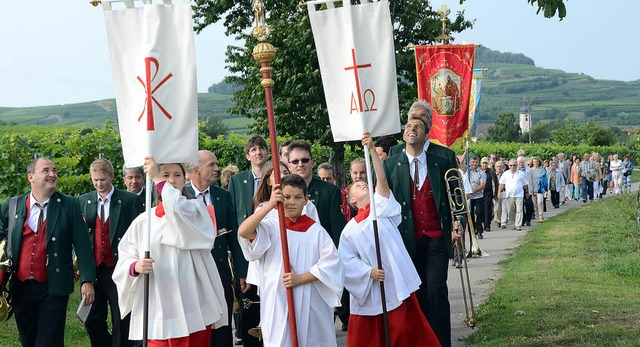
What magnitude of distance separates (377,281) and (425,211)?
4.24 ft

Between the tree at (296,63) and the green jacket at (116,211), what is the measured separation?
19.2 metres

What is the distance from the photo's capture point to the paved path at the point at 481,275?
1093cm

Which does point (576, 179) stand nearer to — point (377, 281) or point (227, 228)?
point (227, 228)

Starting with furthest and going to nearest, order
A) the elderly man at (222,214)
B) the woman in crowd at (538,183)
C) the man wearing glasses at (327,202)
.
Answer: the woman in crowd at (538,183), the man wearing glasses at (327,202), the elderly man at (222,214)

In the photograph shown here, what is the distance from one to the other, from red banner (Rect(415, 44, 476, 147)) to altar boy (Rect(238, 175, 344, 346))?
9.75 meters

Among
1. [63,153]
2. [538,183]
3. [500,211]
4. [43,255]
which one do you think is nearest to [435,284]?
[43,255]

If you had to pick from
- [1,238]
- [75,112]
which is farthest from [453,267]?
[75,112]

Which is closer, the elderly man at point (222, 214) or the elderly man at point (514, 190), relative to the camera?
the elderly man at point (222, 214)

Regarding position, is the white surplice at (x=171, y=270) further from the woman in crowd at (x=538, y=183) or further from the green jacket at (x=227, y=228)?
the woman in crowd at (x=538, y=183)

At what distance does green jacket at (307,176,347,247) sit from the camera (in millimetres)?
9234

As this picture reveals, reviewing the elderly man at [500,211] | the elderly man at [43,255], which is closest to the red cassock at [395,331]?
the elderly man at [43,255]

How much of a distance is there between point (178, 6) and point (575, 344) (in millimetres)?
4504

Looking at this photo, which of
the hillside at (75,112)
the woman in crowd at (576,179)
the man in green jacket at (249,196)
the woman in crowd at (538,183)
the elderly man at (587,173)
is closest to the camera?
→ the man in green jacket at (249,196)

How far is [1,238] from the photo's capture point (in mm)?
8562
